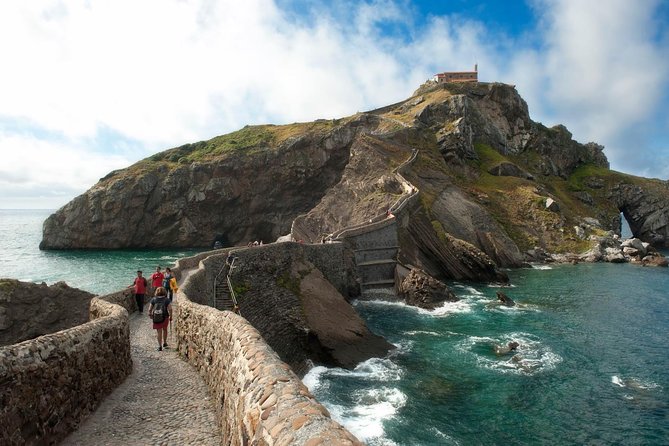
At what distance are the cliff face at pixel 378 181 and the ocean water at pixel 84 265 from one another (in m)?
7.13

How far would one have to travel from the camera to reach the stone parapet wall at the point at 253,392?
4.83 meters

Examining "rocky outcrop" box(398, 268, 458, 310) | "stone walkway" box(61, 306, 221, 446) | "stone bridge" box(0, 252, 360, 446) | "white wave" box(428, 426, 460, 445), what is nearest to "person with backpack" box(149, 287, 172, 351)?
"stone bridge" box(0, 252, 360, 446)

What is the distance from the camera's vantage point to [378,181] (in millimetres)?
65688

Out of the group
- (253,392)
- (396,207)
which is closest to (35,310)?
(253,392)

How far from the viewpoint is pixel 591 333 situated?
3195 cm

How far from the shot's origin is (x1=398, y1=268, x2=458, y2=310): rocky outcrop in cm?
3984

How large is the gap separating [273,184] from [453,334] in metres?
68.4

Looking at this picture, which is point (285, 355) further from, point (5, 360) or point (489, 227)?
point (489, 227)

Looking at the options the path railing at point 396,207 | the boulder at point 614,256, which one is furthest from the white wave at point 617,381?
the boulder at point 614,256

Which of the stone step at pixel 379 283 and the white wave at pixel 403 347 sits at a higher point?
the stone step at pixel 379 283

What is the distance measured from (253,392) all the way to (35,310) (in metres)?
23.8

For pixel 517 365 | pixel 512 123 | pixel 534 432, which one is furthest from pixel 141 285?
pixel 512 123

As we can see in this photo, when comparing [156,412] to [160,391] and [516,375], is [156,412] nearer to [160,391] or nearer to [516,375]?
[160,391]

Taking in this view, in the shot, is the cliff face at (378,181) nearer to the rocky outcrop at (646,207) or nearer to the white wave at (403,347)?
the rocky outcrop at (646,207)
